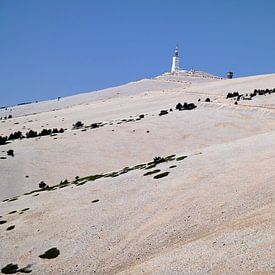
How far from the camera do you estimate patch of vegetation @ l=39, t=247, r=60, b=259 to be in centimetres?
2470

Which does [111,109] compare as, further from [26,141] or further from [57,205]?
[57,205]

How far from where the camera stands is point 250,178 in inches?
1117

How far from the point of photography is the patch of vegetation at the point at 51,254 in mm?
24703

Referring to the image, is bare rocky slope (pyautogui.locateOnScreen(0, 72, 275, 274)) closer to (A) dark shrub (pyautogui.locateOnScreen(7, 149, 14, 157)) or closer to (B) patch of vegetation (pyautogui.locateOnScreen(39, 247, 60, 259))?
(B) patch of vegetation (pyautogui.locateOnScreen(39, 247, 60, 259))

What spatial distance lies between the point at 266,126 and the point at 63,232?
4290cm

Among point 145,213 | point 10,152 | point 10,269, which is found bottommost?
point 10,269

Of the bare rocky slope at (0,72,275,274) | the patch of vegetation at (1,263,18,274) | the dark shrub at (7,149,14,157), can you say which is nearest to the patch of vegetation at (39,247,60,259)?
the bare rocky slope at (0,72,275,274)

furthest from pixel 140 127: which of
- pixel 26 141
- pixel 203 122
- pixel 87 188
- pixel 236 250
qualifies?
pixel 236 250

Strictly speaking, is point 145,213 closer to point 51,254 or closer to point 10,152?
point 51,254

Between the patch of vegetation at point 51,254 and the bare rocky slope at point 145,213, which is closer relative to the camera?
the bare rocky slope at point 145,213

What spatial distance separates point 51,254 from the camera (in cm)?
2494

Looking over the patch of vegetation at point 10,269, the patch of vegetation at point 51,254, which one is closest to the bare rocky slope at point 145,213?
the patch of vegetation at point 51,254

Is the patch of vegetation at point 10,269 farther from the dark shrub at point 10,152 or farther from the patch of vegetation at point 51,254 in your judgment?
the dark shrub at point 10,152

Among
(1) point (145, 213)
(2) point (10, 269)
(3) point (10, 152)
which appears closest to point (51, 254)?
(2) point (10, 269)
